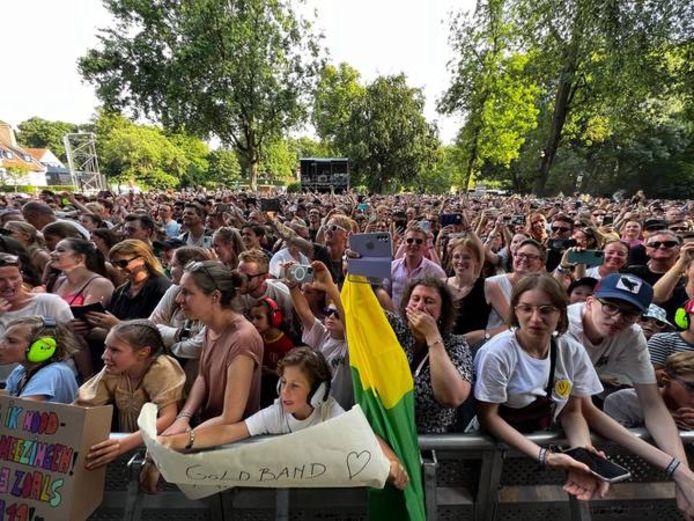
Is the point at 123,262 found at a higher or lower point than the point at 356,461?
higher

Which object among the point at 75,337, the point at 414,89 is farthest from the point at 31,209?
the point at 414,89

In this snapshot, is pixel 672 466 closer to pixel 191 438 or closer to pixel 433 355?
pixel 433 355

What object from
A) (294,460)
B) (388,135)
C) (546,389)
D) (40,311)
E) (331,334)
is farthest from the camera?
(388,135)

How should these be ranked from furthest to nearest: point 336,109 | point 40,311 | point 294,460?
1. point 336,109
2. point 40,311
3. point 294,460

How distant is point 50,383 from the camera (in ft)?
7.04

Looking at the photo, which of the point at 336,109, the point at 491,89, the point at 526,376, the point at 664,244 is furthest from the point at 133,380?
the point at 336,109

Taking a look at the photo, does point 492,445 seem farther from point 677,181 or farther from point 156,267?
point 677,181

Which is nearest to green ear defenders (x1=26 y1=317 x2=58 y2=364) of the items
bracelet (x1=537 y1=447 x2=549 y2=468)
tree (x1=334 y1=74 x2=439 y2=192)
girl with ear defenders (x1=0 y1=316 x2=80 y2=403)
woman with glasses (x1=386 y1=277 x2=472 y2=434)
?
girl with ear defenders (x1=0 y1=316 x2=80 y2=403)

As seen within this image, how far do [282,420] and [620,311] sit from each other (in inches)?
78.4

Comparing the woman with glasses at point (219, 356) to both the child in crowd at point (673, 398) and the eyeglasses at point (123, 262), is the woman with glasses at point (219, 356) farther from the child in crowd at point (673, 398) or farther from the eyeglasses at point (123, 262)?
the child in crowd at point (673, 398)

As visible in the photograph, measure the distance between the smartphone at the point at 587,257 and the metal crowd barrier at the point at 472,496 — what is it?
224cm

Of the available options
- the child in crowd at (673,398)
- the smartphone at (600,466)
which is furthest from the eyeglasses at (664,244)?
the smartphone at (600,466)

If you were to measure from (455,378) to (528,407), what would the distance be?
0.43 meters

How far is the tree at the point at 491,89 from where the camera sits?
23156mm
